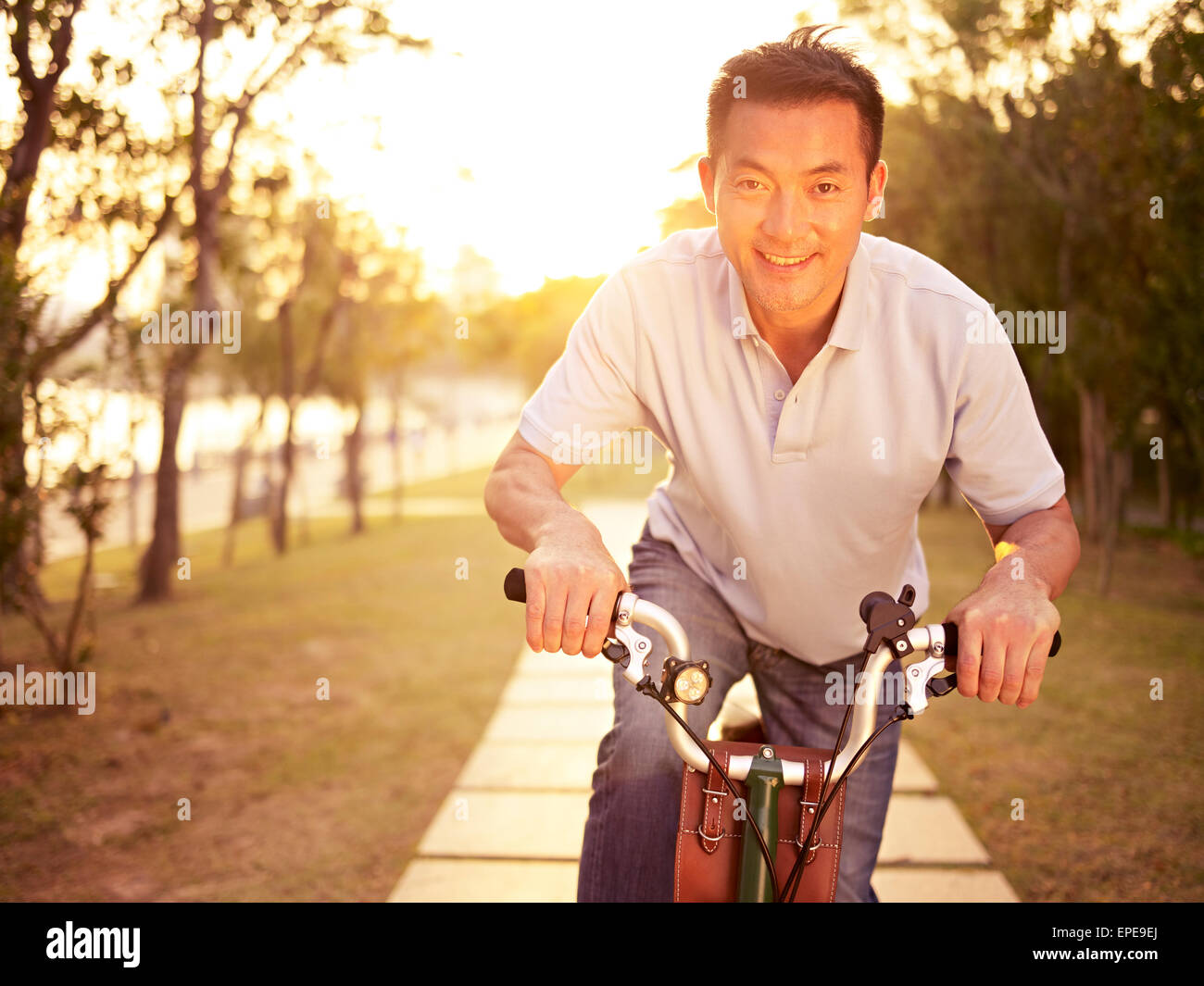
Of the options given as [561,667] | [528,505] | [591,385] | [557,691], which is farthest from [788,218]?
[561,667]

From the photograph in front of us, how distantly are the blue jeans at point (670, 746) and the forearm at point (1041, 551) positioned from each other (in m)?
0.64

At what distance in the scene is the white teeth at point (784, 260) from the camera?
215 cm

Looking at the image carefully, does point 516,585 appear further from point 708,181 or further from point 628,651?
point 708,181

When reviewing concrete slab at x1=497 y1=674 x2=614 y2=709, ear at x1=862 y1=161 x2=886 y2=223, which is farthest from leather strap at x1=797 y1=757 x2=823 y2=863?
concrete slab at x1=497 y1=674 x2=614 y2=709

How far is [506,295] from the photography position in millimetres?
19062

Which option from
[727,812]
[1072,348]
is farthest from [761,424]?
[1072,348]

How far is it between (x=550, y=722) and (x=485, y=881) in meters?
2.15

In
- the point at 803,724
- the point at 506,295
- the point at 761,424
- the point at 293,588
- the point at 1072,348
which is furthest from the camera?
the point at 506,295

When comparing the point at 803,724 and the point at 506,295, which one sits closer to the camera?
the point at 803,724

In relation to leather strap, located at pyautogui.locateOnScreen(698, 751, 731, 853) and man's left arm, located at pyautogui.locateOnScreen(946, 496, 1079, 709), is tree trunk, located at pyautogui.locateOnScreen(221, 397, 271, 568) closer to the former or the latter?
leather strap, located at pyautogui.locateOnScreen(698, 751, 731, 853)

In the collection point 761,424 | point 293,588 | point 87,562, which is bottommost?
point 293,588

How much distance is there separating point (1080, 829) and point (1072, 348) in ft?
21.8

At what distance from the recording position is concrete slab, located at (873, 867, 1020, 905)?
146 inches

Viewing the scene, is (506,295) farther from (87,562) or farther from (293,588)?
(87,562)
